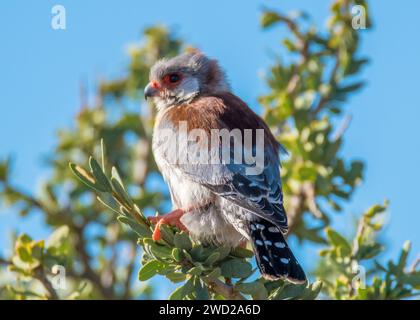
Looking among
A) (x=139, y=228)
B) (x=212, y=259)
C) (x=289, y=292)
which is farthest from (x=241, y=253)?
(x=139, y=228)

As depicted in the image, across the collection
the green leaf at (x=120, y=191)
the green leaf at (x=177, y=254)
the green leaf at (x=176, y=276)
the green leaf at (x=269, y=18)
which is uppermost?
the green leaf at (x=269, y=18)

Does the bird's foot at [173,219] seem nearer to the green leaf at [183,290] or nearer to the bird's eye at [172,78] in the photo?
the green leaf at [183,290]

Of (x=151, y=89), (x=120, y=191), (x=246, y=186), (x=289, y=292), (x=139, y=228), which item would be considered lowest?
(x=289, y=292)

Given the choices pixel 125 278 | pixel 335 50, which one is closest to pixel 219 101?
pixel 335 50

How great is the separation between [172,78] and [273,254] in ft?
7.82

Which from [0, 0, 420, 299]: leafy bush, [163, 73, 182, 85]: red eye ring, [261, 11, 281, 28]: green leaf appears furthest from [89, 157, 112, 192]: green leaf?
[261, 11, 281, 28]: green leaf

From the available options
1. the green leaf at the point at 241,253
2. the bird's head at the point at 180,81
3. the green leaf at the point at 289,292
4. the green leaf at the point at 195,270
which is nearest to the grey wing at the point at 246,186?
the green leaf at the point at 241,253

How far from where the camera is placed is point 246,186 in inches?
180

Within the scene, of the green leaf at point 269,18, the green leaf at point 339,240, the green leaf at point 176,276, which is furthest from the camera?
the green leaf at point 269,18

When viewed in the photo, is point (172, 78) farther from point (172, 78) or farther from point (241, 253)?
point (241, 253)

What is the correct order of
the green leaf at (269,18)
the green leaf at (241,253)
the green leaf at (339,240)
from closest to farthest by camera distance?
the green leaf at (241,253)
the green leaf at (339,240)
the green leaf at (269,18)

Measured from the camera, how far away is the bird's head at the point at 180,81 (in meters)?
6.04

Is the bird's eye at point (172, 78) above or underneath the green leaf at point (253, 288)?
above
